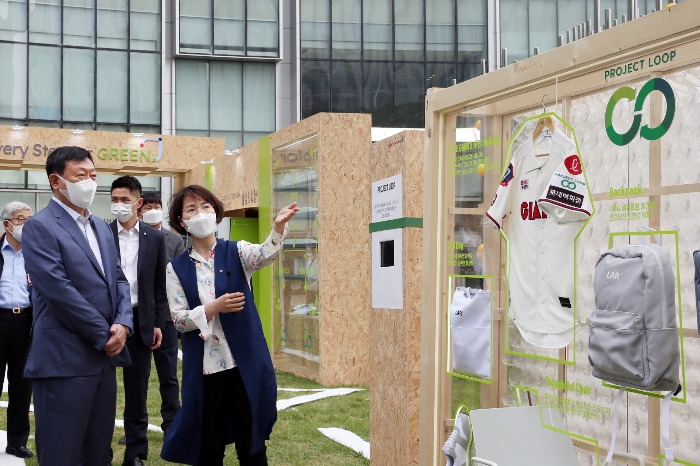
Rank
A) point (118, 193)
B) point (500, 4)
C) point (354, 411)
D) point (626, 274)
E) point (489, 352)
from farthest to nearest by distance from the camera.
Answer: point (500, 4)
point (354, 411)
point (118, 193)
point (489, 352)
point (626, 274)

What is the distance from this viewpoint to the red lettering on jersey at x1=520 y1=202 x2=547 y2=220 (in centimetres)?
427

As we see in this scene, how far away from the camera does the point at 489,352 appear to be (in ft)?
15.5

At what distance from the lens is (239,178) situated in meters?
15.4

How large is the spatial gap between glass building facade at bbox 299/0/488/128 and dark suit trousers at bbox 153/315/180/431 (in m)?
→ 28.2

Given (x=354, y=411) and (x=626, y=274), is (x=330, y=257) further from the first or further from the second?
(x=626, y=274)

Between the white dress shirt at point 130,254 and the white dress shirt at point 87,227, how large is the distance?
63.3 inches

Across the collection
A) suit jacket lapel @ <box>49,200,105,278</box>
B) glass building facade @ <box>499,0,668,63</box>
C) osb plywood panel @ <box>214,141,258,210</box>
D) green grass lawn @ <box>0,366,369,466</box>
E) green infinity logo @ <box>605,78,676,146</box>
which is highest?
glass building facade @ <box>499,0,668,63</box>

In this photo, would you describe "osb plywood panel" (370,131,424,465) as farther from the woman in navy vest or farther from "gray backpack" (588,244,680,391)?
"gray backpack" (588,244,680,391)

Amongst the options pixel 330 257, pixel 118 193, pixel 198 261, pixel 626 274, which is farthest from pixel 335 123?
pixel 626 274

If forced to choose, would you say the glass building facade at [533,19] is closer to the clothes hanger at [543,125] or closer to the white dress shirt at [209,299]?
the white dress shirt at [209,299]

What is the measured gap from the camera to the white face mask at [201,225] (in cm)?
540

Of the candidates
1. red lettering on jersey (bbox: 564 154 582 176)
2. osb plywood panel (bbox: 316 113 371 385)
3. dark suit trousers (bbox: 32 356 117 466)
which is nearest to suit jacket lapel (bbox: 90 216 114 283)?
dark suit trousers (bbox: 32 356 117 466)

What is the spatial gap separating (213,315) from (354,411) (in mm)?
4283

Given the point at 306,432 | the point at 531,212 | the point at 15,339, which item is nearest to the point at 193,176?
the point at 306,432
